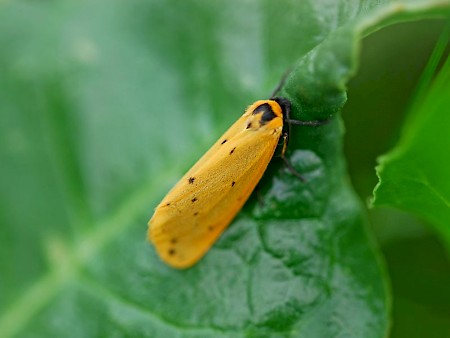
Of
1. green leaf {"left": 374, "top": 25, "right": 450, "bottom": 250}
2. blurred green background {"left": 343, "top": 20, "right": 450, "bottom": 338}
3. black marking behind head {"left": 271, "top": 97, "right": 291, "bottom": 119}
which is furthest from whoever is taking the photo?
blurred green background {"left": 343, "top": 20, "right": 450, "bottom": 338}

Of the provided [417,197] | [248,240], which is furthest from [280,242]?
[417,197]

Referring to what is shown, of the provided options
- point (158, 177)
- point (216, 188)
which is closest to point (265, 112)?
point (216, 188)

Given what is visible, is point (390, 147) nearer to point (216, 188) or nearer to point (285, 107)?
point (285, 107)

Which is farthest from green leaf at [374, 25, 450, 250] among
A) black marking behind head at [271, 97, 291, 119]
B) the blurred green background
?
the blurred green background

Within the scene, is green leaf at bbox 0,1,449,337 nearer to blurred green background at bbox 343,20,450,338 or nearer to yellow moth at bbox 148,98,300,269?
yellow moth at bbox 148,98,300,269

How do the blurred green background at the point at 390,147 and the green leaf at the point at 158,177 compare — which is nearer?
the green leaf at the point at 158,177

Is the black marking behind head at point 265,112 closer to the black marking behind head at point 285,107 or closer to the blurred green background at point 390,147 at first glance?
the black marking behind head at point 285,107

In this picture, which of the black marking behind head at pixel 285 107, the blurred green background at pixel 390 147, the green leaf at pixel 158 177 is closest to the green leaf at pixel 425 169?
the green leaf at pixel 158 177

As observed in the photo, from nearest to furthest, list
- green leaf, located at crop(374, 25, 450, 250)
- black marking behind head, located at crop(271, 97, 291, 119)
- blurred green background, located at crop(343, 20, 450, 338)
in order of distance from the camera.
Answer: green leaf, located at crop(374, 25, 450, 250), black marking behind head, located at crop(271, 97, 291, 119), blurred green background, located at crop(343, 20, 450, 338)
